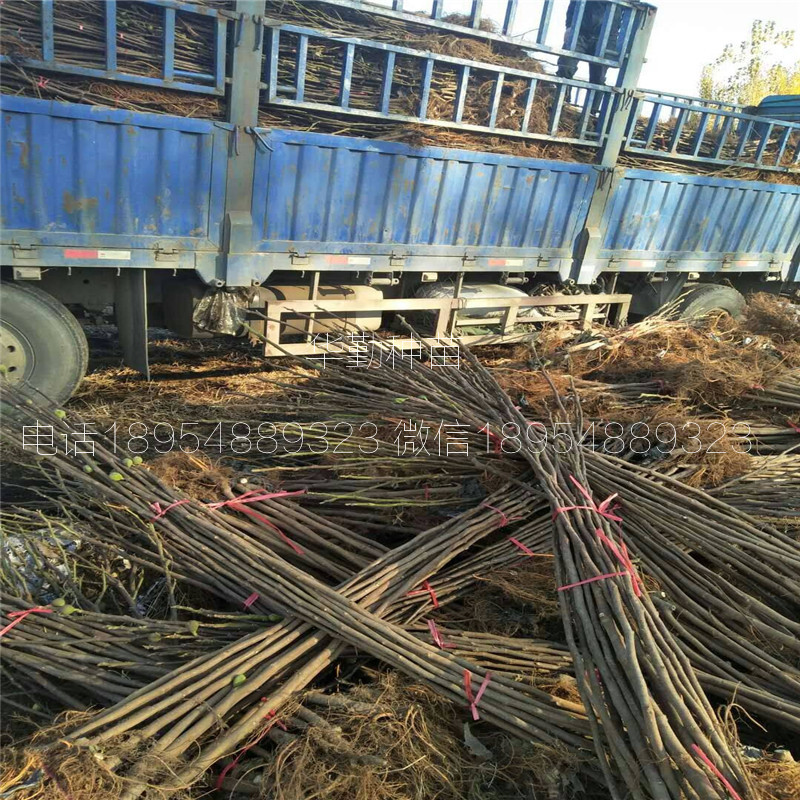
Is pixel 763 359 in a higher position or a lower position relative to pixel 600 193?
lower

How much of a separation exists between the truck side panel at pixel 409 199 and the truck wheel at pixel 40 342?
1.73m

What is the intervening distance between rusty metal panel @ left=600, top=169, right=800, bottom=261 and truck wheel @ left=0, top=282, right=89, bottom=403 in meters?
5.70

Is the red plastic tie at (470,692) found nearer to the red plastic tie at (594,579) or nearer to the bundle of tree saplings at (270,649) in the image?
the bundle of tree saplings at (270,649)

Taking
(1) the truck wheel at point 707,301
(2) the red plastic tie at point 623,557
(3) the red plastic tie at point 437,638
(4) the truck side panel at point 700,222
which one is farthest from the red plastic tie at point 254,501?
(1) the truck wheel at point 707,301

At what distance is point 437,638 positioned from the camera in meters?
2.56

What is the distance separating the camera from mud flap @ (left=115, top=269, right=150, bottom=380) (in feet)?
16.3

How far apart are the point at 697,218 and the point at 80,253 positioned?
7.06 metres

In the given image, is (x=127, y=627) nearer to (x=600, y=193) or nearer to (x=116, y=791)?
(x=116, y=791)

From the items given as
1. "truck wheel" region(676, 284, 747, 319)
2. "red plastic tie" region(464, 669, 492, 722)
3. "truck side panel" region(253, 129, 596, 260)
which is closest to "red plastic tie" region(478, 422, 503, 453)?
"red plastic tie" region(464, 669, 492, 722)

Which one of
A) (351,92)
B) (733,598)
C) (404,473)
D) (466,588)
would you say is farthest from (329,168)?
(733,598)

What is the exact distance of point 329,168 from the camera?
17.3 feet

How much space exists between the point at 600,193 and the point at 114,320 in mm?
5312

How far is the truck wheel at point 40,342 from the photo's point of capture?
4594mm

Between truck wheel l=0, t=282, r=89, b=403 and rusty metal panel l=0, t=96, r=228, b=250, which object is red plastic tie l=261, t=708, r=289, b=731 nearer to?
truck wheel l=0, t=282, r=89, b=403
